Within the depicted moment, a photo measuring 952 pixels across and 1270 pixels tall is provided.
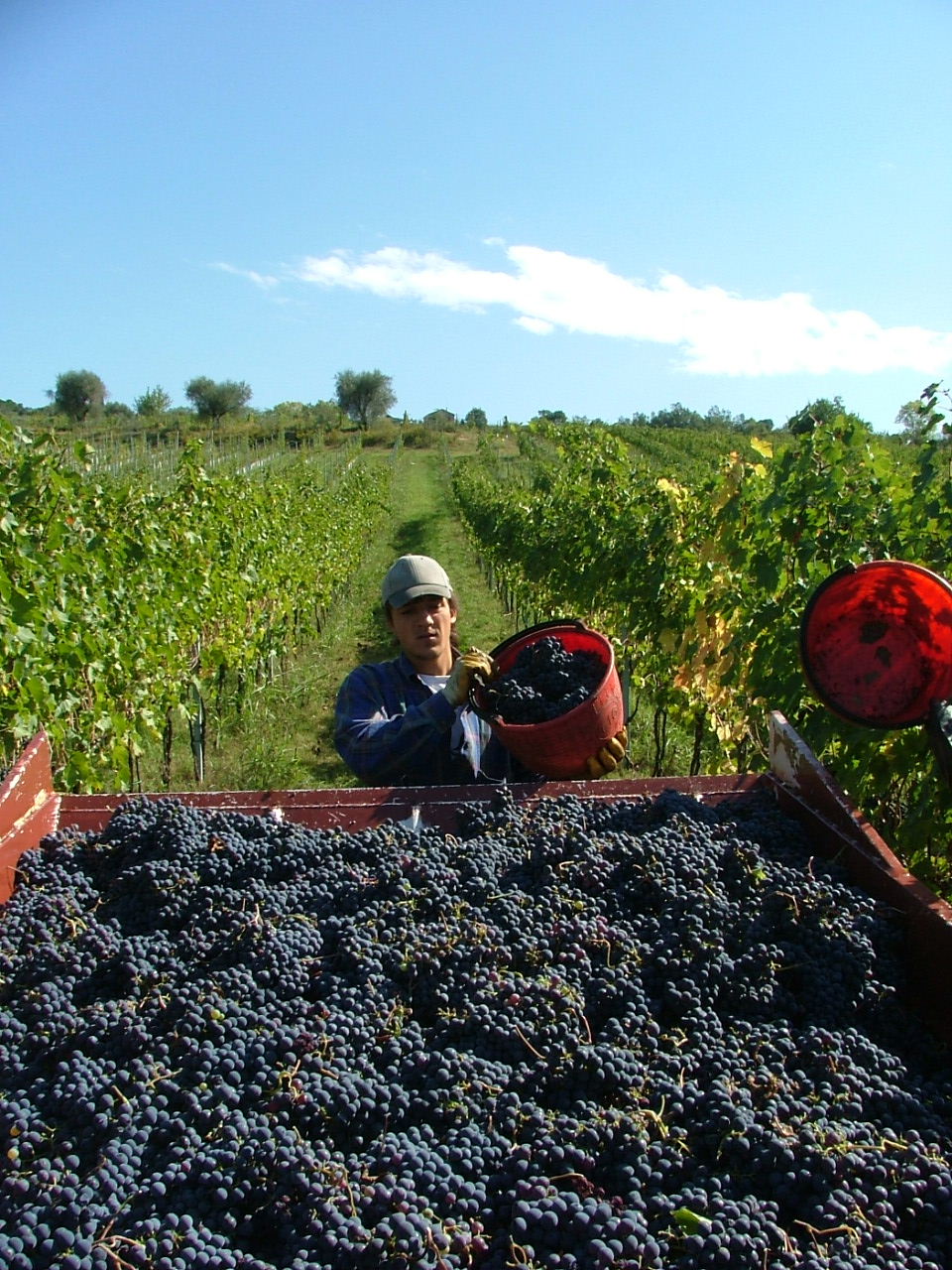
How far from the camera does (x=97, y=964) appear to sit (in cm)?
172

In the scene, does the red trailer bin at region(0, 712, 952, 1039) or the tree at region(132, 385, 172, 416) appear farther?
the tree at region(132, 385, 172, 416)

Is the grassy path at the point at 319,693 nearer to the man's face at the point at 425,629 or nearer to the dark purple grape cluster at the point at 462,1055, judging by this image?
the man's face at the point at 425,629

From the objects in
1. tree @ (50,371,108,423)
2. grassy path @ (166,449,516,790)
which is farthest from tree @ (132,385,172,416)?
grassy path @ (166,449,516,790)

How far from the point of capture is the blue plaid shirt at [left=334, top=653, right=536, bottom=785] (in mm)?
2996

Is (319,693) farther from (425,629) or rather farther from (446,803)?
(446,803)

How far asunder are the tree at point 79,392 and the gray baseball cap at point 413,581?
2536 inches

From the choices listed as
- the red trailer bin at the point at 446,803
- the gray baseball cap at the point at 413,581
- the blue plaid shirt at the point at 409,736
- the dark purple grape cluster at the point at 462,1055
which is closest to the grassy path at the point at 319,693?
the blue plaid shirt at the point at 409,736

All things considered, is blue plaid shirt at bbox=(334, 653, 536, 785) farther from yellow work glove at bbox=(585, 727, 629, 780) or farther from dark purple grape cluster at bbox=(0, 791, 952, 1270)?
dark purple grape cluster at bbox=(0, 791, 952, 1270)

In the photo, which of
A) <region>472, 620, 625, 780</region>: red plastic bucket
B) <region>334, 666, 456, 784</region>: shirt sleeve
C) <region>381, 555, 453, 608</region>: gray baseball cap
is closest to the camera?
<region>472, 620, 625, 780</region>: red plastic bucket

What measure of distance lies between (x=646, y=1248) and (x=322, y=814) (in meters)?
1.27

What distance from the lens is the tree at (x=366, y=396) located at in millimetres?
91562

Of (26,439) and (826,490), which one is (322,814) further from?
(26,439)

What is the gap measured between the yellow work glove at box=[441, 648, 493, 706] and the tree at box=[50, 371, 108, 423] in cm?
6512

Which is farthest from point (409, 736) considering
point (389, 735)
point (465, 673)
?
point (465, 673)
